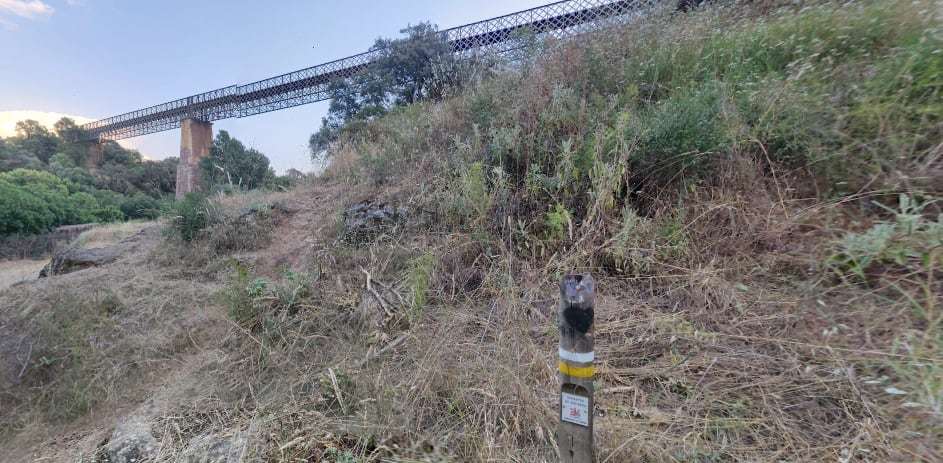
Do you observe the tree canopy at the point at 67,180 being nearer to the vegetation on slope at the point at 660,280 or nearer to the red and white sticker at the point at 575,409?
the vegetation on slope at the point at 660,280

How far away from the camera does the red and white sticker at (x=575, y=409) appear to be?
1.12 m

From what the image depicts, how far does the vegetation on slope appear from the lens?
148 cm

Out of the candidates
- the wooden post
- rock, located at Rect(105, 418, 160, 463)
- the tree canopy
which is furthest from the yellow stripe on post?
the tree canopy

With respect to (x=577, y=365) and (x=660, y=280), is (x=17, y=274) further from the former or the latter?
(x=660, y=280)

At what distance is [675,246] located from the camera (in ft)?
7.86

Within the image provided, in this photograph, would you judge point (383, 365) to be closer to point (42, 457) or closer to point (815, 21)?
point (42, 457)

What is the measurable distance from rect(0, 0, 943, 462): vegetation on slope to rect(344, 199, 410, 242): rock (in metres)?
0.14

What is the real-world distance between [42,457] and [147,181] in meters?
32.1

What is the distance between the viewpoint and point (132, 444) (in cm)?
190

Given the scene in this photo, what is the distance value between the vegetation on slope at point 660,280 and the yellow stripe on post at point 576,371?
506 mm

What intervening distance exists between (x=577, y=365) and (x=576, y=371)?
2 centimetres

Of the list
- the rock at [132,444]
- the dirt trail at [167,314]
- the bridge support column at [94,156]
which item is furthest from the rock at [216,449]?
the bridge support column at [94,156]

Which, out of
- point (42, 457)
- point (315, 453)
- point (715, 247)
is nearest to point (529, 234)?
point (715, 247)

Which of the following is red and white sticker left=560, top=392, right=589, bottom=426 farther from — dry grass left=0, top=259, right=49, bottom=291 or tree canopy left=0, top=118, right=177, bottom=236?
tree canopy left=0, top=118, right=177, bottom=236
